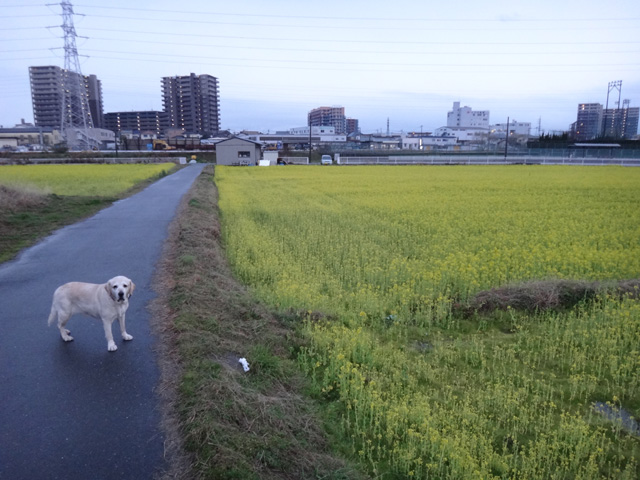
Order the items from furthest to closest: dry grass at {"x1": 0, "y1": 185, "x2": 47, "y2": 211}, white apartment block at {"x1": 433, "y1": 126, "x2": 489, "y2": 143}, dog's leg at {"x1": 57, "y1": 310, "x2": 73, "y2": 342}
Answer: white apartment block at {"x1": 433, "y1": 126, "x2": 489, "y2": 143}, dry grass at {"x1": 0, "y1": 185, "x2": 47, "y2": 211}, dog's leg at {"x1": 57, "y1": 310, "x2": 73, "y2": 342}

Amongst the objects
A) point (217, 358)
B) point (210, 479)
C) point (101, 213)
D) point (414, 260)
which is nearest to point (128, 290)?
point (217, 358)

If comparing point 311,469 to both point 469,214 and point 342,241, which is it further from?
point 469,214

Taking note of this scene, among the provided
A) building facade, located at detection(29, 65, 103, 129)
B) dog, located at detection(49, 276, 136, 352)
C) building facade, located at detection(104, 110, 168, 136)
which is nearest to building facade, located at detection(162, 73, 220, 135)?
building facade, located at detection(104, 110, 168, 136)

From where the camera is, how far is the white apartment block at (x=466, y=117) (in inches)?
5512

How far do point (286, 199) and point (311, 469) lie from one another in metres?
16.5

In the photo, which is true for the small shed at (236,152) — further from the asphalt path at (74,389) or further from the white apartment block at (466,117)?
the white apartment block at (466,117)

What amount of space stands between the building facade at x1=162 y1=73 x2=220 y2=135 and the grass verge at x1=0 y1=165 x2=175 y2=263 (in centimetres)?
11920

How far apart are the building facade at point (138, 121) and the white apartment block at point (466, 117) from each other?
299 feet

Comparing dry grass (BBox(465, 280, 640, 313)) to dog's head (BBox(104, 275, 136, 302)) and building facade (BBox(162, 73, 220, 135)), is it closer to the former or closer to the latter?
dog's head (BBox(104, 275, 136, 302))

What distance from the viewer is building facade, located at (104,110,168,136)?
429ft

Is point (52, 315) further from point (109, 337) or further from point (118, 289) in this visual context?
point (118, 289)

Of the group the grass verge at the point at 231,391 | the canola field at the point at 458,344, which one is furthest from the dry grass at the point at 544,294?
the grass verge at the point at 231,391

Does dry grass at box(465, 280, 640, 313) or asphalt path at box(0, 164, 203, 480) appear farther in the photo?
dry grass at box(465, 280, 640, 313)

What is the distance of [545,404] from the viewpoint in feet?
14.1
